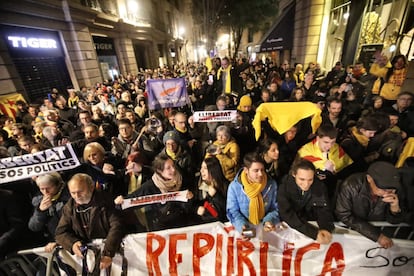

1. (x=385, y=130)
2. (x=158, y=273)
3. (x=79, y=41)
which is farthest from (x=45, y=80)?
(x=385, y=130)

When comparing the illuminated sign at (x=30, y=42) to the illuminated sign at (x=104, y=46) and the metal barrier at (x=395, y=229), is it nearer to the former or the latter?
the illuminated sign at (x=104, y=46)

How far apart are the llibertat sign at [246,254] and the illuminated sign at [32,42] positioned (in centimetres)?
1010

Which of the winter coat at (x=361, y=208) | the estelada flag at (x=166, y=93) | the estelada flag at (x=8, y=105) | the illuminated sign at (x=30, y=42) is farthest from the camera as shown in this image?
the illuminated sign at (x=30, y=42)

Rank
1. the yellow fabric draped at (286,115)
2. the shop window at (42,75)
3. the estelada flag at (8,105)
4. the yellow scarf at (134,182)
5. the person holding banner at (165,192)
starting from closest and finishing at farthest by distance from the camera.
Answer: the person holding banner at (165,192) < the yellow scarf at (134,182) < the yellow fabric draped at (286,115) < the estelada flag at (8,105) < the shop window at (42,75)

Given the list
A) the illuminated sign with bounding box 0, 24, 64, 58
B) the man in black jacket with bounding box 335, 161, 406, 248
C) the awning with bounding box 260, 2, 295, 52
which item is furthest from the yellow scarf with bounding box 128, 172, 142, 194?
the awning with bounding box 260, 2, 295, 52

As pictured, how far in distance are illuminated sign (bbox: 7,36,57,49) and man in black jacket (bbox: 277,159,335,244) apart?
37.0 feet

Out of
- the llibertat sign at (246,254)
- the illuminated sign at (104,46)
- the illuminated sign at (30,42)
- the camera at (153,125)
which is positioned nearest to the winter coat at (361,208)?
the llibertat sign at (246,254)

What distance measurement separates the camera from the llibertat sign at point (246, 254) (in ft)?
7.22

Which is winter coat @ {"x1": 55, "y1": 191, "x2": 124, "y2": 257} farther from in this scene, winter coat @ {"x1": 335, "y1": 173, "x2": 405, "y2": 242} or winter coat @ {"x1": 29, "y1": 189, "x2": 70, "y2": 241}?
winter coat @ {"x1": 335, "y1": 173, "x2": 405, "y2": 242}

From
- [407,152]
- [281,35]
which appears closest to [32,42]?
[407,152]

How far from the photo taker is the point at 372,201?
2.15 metres

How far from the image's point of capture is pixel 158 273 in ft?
8.05

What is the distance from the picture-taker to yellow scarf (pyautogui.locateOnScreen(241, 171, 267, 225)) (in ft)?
7.75

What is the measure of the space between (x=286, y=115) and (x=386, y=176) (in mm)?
1789
